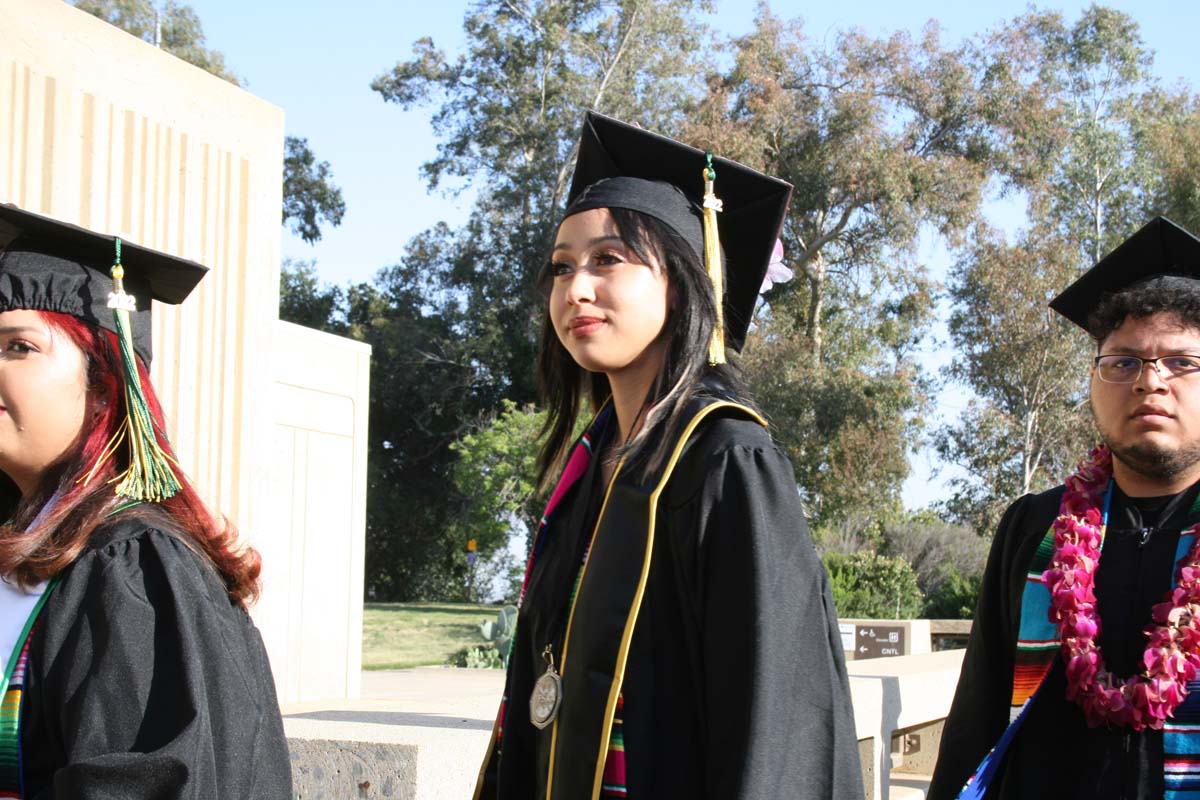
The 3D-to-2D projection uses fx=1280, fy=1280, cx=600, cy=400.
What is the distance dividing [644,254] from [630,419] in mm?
318

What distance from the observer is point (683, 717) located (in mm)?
2068

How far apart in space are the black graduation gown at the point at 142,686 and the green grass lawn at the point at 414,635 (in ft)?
39.1

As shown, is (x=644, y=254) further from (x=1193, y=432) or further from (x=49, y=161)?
(x=49, y=161)

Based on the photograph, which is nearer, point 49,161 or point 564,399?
point 564,399

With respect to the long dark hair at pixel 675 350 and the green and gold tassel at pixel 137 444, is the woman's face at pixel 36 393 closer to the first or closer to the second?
the green and gold tassel at pixel 137 444

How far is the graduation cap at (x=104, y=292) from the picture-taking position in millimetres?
2336

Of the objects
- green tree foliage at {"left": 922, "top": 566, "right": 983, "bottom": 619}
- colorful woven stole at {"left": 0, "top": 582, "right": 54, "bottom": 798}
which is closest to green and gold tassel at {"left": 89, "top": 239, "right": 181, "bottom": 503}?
colorful woven stole at {"left": 0, "top": 582, "right": 54, "bottom": 798}

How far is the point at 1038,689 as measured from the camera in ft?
9.52

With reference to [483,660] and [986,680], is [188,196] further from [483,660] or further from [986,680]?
[483,660]

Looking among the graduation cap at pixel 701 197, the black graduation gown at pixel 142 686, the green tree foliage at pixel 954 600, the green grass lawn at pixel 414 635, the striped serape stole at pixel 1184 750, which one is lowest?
the green grass lawn at pixel 414 635

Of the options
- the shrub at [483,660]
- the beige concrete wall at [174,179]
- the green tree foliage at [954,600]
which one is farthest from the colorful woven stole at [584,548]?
the green tree foliage at [954,600]

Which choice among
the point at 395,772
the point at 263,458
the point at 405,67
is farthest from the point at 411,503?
the point at 395,772

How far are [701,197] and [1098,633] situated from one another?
134 cm

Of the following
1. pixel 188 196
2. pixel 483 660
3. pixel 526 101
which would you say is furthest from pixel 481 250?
pixel 188 196
